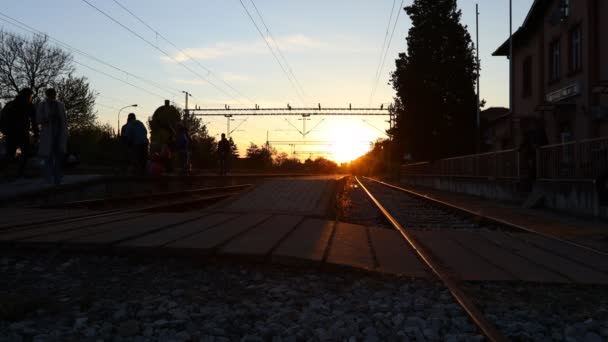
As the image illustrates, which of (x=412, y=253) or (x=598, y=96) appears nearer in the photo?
(x=412, y=253)

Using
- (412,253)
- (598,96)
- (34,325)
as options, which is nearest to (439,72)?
(598,96)

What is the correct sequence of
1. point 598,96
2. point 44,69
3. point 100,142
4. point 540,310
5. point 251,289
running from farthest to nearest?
point 100,142
point 44,69
point 598,96
point 251,289
point 540,310

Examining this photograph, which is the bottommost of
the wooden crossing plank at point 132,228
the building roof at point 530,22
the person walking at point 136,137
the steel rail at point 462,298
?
the steel rail at point 462,298

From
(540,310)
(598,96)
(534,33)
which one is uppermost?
(534,33)

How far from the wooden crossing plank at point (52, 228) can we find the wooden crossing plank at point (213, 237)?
114cm

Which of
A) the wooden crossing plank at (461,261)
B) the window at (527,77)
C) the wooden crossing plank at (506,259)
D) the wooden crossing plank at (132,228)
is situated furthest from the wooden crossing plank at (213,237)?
the window at (527,77)

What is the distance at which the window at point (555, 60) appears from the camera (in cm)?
2130

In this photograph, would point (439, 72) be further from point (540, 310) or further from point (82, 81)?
point (540, 310)

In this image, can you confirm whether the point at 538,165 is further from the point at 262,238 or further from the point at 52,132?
the point at 52,132

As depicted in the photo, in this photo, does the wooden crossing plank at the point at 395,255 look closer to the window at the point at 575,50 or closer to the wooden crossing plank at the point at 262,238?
the wooden crossing plank at the point at 262,238

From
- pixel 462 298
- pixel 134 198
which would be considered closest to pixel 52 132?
pixel 134 198

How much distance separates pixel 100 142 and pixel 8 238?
5971cm

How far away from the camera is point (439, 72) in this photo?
40219mm

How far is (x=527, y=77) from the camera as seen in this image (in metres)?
25.6
